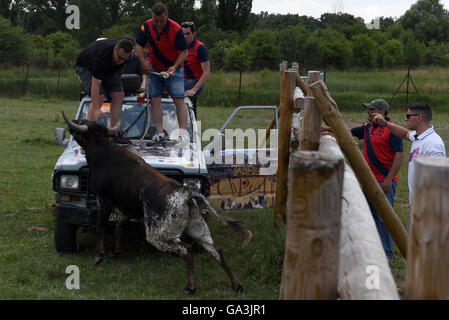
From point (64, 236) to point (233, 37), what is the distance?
44.8m

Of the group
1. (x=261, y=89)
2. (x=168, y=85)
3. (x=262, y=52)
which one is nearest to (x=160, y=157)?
(x=168, y=85)

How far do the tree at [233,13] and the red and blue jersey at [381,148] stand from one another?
52.1 m

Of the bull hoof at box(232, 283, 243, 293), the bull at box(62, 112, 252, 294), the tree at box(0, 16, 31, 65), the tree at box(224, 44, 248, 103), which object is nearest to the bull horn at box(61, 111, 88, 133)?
the bull at box(62, 112, 252, 294)

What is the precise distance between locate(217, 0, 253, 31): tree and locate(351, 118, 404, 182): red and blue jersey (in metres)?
52.1

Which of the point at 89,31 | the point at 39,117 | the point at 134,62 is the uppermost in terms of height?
the point at 89,31

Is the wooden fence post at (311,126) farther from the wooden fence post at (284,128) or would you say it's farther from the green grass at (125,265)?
the wooden fence post at (284,128)

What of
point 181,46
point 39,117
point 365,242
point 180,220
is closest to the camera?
point 365,242

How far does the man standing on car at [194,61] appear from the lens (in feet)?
29.1

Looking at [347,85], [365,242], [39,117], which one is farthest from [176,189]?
[347,85]

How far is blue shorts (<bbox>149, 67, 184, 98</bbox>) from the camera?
7492 mm

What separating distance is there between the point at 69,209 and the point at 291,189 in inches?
172

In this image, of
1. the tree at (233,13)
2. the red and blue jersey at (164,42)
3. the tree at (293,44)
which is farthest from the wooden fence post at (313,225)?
the tree at (233,13)
